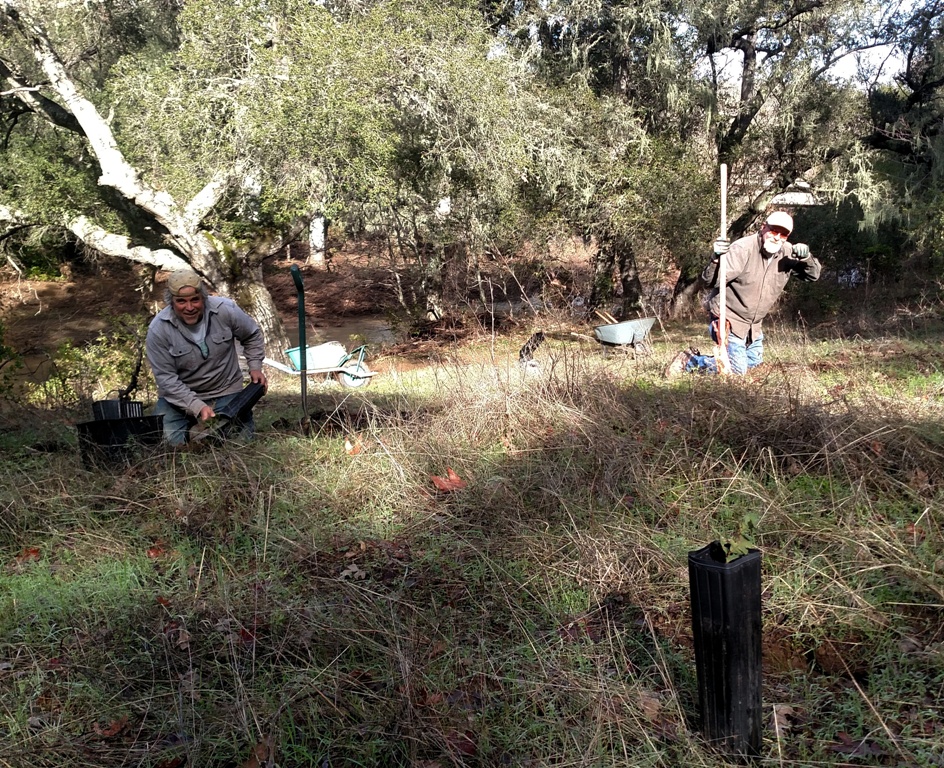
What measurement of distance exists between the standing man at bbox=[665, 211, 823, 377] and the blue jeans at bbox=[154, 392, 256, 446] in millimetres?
3331

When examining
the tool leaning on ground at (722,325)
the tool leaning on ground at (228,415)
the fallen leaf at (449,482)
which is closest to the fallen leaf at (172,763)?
the fallen leaf at (449,482)

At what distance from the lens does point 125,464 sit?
4.89 metres

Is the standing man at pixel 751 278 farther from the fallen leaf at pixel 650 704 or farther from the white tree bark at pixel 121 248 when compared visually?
the white tree bark at pixel 121 248

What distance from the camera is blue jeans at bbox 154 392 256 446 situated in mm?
5156

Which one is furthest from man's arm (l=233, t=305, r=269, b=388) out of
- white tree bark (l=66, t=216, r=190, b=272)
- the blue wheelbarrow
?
white tree bark (l=66, t=216, r=190, b=272)

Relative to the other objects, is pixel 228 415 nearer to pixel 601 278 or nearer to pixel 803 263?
pixel 803 263

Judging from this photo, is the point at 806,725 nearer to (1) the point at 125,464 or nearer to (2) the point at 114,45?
(1) the point at 125,464

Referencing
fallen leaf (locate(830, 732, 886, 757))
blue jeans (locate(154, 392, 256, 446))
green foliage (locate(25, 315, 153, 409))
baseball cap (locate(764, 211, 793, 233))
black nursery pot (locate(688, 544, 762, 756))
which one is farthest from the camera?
green foliage (locate(25, 315, 153, 409))

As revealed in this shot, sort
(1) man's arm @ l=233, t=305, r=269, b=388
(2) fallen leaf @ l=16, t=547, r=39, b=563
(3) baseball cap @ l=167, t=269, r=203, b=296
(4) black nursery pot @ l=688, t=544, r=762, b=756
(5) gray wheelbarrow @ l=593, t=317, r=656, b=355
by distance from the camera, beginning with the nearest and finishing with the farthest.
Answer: (4) black nursery pot @ l=688, t=544, r=762, b=756 < (2) fallen leaf @ l=16, t=547, r=39, b=563 < (3) baseball cap @ l=167, t=269, r=203, b=296 < (1) man's arm @ l=233, t=305, r=269, b=388 < (5) gray wheelbarrow @ l=593, t=317, r=656, b=355

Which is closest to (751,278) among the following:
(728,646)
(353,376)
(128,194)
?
(728,646)

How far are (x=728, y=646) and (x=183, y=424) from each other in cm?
401

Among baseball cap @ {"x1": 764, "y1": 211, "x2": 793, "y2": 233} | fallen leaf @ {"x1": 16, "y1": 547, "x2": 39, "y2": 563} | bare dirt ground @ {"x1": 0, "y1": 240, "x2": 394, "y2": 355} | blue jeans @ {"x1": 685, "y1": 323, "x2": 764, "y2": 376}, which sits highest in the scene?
baseball cap @ {"x1": 764, "y1": 211, "x2": 793, "y2": 233}

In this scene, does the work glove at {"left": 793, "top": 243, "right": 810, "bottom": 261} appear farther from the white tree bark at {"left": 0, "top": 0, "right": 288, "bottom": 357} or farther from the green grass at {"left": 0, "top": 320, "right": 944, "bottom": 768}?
the white tree bark at {"left": 0, "top": 0, "right": 288, "bottom": 357}

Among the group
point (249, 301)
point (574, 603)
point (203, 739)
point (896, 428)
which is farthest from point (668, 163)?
point (203, 739)
